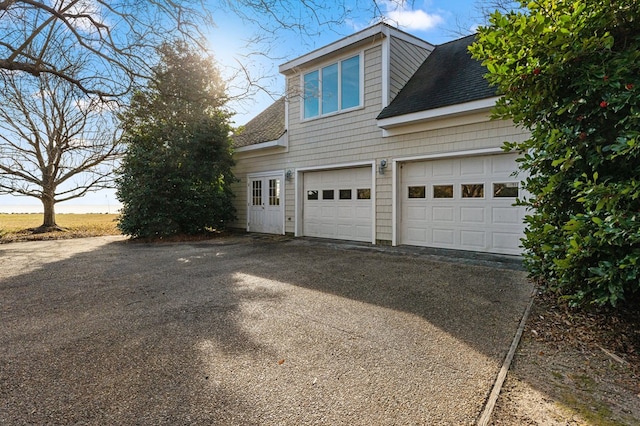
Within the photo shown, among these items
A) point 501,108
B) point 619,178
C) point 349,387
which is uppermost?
point 501,108

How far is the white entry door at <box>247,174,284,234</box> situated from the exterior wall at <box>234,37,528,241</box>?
0.28 m

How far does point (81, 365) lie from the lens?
2.49 m

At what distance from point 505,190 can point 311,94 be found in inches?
214

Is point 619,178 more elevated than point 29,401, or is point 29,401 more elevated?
point 619,178

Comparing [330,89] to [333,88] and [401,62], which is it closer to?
[333,88]

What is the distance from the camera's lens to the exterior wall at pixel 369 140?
22.1 feet

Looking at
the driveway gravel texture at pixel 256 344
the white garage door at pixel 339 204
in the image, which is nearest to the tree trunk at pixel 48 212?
the driveway gravel texture at pixel 256 344

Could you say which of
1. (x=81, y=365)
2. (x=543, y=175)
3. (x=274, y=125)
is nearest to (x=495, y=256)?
(x=543, y=175)

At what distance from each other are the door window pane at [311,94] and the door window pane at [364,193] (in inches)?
101

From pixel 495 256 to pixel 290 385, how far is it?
17.8ft

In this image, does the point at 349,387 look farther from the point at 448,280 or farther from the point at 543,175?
the point at 448,280

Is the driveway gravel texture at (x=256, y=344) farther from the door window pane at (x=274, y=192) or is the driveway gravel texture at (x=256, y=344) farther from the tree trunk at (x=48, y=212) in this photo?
the tree trunk at (x=48, y=212)

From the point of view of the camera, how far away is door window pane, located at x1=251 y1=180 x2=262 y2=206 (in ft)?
36.3

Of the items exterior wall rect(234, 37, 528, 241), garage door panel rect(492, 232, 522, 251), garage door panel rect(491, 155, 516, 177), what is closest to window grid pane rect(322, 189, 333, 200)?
exterior wall rect(234, 37, 528, 241)
